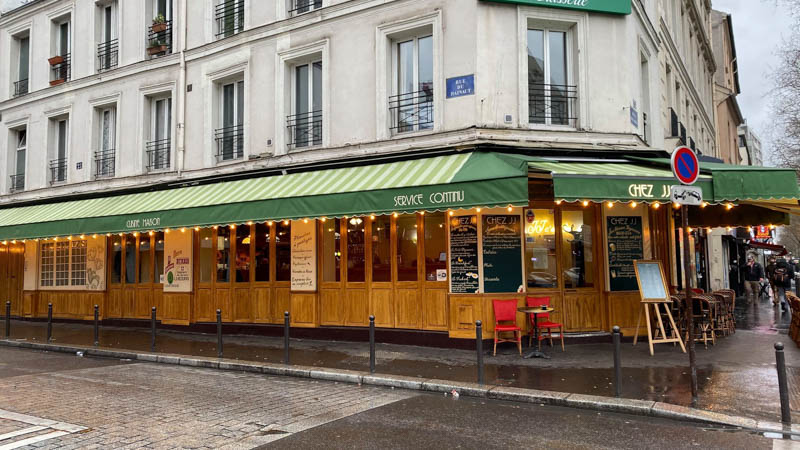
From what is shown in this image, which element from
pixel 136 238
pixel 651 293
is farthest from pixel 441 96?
pixel 136 238

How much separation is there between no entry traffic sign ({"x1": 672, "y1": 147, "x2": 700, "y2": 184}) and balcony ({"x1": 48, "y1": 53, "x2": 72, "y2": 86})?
735 inches

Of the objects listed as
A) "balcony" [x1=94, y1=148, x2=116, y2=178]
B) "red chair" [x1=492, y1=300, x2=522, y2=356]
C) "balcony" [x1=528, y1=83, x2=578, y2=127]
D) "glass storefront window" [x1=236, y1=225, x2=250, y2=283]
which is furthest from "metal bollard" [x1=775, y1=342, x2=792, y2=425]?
"balcony" [x1=94, y1=148, x2=116, y2=178]

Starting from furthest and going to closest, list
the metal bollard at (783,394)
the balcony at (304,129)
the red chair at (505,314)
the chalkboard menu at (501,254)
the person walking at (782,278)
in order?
the person walking at (782,278) → the balcony at (304,129) → the chalkboard menu at (501,254) → the red chair at (505,314) → the metal bollard at (783,394)

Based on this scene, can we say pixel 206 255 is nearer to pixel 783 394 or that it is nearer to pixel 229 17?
pixel 229 17

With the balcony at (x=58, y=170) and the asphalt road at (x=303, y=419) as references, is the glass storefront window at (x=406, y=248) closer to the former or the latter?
the asphalt road at (x=303, y=419)

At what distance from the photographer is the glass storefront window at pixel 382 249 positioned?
12055mm

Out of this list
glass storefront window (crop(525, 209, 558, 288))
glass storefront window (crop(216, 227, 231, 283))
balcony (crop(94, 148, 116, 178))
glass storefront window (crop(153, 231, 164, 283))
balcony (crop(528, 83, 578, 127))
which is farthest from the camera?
balcony (crop(94, 148, 116, 178))

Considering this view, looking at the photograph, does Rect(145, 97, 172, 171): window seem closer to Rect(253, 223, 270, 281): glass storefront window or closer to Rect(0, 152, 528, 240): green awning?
Rect(0, 152, 528, 240): green awning

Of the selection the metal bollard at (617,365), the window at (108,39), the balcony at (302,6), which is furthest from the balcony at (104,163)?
the metal bollard at (617,365)

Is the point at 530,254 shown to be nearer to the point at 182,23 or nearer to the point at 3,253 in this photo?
the point at 182,23

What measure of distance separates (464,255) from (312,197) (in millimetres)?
3109

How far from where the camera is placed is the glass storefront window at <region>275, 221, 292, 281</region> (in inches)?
A: 532

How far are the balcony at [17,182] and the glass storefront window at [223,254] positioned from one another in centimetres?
1018

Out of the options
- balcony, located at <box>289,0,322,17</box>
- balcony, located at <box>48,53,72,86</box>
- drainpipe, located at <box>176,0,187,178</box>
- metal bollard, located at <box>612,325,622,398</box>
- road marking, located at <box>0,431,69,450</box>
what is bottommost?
road marking, located at <box>0,431,69,450</box>
